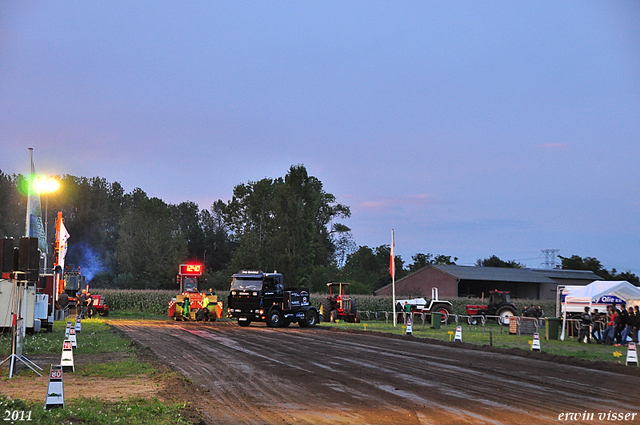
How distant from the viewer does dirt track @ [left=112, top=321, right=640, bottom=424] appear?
385 inches

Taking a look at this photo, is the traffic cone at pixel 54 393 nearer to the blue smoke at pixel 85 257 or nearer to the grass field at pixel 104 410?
the grass field at pixel 104 410

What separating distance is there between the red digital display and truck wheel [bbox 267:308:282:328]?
32.0ft

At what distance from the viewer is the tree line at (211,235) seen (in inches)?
2515

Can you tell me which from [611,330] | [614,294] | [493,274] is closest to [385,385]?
[611,330]

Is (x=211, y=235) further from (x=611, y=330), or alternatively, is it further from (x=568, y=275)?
(x=611, y=330)

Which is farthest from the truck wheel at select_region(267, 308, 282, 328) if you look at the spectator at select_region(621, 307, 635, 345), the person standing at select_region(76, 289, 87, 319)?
the spectator at select_region(621, 307, 635, 345)

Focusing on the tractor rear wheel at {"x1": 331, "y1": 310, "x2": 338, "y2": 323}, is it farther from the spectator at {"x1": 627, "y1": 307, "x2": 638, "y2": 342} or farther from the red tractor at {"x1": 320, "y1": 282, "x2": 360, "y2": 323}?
the spectator at {"x1": 627, "y1": 307, "x2": 638, "y2": 342}

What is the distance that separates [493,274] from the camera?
62969 millimetres

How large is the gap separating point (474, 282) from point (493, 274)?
211cm

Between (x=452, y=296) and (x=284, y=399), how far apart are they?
50084mm

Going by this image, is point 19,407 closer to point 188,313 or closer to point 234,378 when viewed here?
point 234,378

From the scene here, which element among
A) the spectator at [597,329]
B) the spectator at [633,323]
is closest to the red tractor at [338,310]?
the spectator at [597,329]

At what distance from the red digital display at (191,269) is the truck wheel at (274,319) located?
384 inches

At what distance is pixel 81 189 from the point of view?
3573 inches
